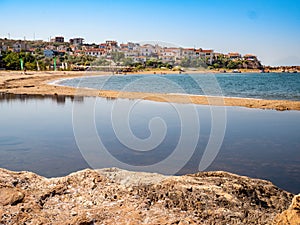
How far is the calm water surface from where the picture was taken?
859 cm

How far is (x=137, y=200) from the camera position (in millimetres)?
4996

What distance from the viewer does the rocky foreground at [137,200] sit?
443 centimetres

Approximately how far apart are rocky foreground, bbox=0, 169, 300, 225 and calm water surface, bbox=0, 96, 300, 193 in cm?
230

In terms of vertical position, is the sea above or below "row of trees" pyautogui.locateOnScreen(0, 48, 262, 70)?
below

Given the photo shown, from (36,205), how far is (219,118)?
45.9 ft

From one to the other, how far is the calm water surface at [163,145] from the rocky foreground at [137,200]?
2.30 m

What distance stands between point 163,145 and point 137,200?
6.00 m

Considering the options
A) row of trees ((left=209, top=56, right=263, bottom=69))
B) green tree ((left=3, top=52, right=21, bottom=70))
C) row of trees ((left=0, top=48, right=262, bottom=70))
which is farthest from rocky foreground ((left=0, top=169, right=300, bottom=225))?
green tree ((left=3, top=52, right=21, bottom=70))

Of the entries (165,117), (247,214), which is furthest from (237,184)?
(165,117)

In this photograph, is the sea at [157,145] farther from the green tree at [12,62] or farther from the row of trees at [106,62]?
the green tree at [12,62]

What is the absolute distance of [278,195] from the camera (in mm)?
5777

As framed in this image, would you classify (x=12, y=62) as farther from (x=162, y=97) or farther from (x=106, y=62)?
(x=106, y=62)

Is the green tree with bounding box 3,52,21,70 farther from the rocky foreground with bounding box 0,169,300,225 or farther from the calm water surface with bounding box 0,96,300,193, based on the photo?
the rocky foreground with bounding box 0,169,300,225

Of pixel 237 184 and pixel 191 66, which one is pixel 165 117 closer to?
pixel 191 66
